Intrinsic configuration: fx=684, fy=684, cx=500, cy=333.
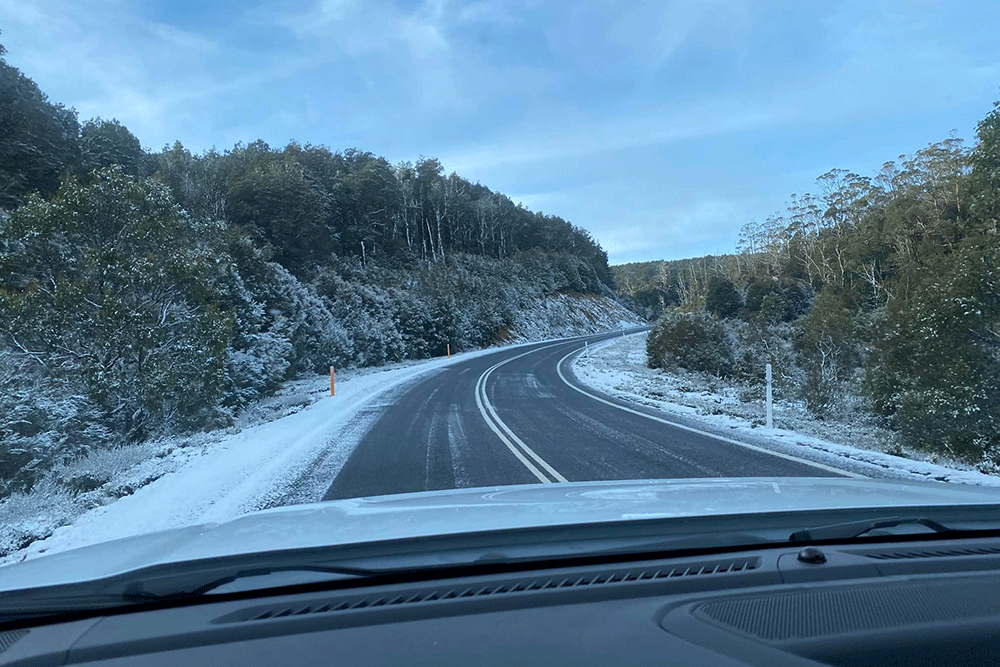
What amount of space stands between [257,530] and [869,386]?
12.2 metres

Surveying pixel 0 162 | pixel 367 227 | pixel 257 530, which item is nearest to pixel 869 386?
pixel 257 530

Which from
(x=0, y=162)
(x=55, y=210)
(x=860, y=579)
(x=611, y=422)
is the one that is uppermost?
(x=0, y=162)

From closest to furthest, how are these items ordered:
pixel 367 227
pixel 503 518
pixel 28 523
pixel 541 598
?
pixel 541 598 < pixel 503 518 < pixel 28 523 < pixel 367 227

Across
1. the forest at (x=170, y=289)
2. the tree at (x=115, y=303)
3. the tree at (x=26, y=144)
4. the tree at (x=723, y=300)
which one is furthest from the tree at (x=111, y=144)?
the tree at (x=723, y=300)

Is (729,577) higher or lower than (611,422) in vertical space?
higher

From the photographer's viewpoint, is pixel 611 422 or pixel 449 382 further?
pixel 449 382

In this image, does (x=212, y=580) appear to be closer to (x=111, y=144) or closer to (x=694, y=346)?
(x=694, y=346)

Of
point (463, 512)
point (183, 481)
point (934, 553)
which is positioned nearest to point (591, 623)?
point (463, 512)

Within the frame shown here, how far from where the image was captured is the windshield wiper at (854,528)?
10.1 feet

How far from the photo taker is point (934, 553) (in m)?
2.85

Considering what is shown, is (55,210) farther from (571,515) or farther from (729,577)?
(729,577)

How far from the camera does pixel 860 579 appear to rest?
2.49m

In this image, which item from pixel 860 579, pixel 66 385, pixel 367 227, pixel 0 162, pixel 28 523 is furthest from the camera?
pixel 367 227

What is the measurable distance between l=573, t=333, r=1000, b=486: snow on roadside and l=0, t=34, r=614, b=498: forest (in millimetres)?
10292
